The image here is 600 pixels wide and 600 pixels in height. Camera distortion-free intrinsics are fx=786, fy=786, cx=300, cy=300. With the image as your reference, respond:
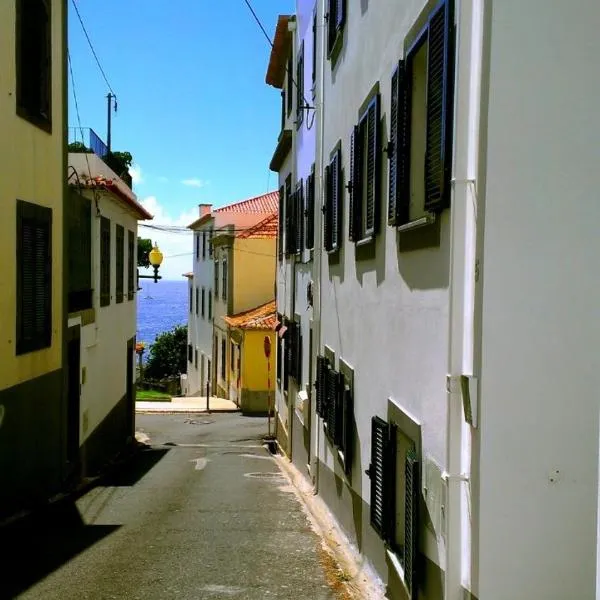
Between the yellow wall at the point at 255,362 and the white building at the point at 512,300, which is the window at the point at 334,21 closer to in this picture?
the white building at the point at 512,300

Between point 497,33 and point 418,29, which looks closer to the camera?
point 497,33

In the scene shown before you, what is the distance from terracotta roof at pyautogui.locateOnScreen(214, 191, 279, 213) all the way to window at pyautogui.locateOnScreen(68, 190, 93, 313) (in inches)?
1023

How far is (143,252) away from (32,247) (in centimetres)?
3731

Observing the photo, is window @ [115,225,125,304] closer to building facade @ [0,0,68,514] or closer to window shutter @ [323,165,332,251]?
building facade @ [0,0,68,514]

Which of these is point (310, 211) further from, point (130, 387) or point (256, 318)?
point (256, 318)

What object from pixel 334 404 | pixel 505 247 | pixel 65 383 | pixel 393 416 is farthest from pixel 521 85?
pixel 65 383

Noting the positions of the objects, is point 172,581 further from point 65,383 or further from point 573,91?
point 65,383

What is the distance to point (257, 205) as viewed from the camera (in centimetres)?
4203

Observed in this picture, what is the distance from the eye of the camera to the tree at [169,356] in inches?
2566

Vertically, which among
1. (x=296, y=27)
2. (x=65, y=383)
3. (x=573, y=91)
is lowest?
(x=65, y=383)

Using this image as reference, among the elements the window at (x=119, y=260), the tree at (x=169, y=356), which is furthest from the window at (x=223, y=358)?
the tree at (x=169, y=356)

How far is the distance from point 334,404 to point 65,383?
4.85m

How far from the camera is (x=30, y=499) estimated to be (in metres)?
10.6

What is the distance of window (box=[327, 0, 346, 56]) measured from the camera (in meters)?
9.73
